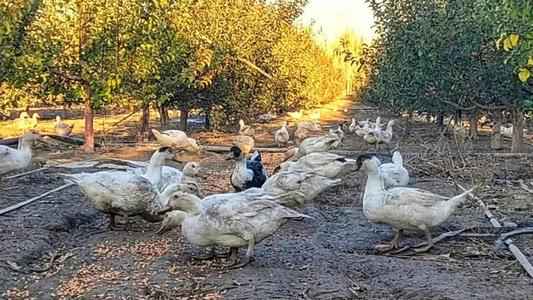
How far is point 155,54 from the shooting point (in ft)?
49.5

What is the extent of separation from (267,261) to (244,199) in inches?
26.2

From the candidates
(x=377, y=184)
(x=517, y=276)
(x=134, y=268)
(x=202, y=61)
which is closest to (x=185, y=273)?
(x=134, y=268)

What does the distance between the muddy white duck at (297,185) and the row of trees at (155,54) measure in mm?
3719

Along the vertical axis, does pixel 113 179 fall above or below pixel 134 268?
above

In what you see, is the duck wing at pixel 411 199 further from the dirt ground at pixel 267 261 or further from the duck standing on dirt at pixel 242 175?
the duck standing on dirt at pixel 242 175

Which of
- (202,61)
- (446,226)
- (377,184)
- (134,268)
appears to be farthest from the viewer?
(202,61)

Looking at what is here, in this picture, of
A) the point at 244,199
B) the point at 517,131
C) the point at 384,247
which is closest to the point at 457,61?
the point at 517,131

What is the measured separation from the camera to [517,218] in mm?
7914

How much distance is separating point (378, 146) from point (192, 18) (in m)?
6.65

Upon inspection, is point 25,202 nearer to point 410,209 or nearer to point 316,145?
point 410,209

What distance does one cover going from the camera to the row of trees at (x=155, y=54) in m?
13.6

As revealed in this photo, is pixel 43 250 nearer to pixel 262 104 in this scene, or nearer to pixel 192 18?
pixel 192 18

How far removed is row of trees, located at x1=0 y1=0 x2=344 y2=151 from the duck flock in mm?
2202

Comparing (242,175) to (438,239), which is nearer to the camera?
(438,239)
